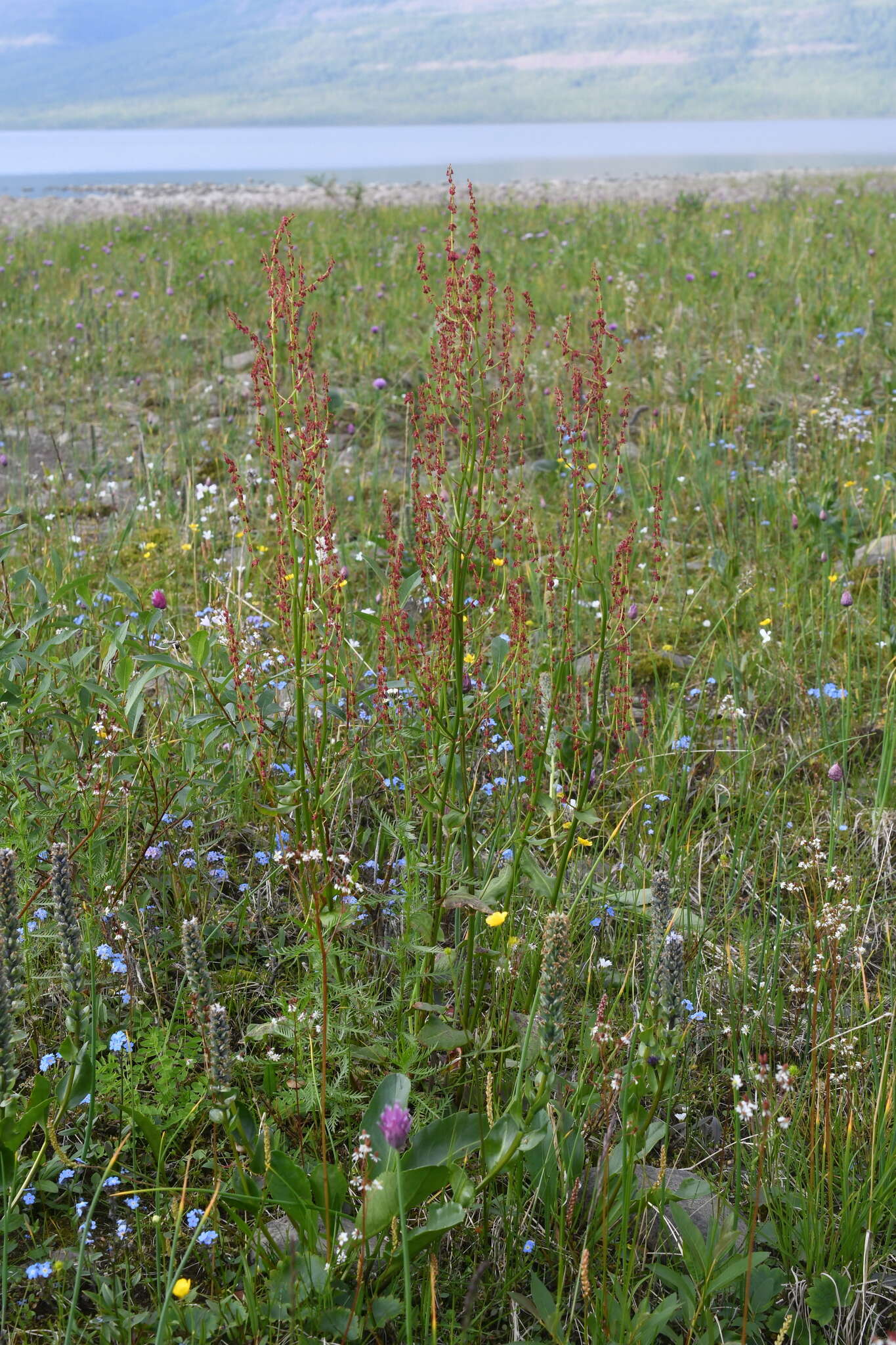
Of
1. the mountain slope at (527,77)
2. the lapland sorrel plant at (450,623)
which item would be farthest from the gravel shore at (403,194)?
the mountain slope at (527,77)

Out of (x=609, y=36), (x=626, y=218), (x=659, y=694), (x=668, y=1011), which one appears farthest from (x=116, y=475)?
(x=609, y=36)

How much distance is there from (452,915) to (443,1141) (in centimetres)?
82

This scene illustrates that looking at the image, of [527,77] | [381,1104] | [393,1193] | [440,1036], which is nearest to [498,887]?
[440,1036]

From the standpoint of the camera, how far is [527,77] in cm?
17912

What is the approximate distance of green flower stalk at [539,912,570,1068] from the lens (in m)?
1.35

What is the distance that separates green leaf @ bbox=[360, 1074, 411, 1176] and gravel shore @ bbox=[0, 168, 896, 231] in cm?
1309

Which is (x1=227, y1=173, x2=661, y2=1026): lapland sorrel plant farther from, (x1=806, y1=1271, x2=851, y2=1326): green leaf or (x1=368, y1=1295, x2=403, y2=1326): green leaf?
(x1=806, y1=1271, x2=851, y2=1326): green leaf

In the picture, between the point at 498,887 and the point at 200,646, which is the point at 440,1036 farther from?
the point at 200,646

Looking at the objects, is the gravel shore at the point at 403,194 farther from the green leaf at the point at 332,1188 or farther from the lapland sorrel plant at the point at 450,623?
the green leaf at the point at 332,1188

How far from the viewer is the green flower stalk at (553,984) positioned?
1349 mm

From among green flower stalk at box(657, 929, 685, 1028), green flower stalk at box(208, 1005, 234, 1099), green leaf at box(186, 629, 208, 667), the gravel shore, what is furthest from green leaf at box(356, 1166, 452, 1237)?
the gravel shore

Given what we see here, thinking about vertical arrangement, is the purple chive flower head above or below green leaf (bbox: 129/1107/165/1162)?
above

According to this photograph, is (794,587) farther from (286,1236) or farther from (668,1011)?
(286,1236)

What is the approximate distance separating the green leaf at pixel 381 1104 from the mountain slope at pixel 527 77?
170 meters
